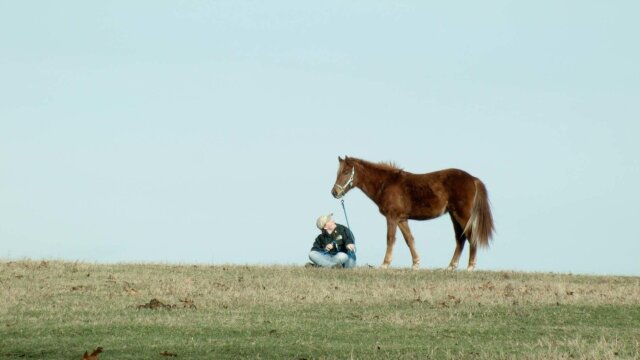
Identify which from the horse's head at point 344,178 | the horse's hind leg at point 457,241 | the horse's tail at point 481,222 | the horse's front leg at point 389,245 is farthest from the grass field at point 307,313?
the horse's head at point 344,178

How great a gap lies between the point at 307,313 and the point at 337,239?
28.9 feet

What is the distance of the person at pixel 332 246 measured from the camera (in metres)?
27.8

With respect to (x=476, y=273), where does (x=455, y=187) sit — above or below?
above

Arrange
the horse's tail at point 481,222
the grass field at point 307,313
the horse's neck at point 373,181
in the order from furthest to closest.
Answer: the horse's neck at point 373,181, the horse's tail at point 481,222, the grass field at point 307,313

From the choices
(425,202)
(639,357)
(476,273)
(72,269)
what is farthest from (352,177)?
(639,357)

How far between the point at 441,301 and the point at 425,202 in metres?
8.39

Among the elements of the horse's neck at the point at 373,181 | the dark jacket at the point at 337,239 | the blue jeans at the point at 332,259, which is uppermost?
the horse's neck at the point at 373,181

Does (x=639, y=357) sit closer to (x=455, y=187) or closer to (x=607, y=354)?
(x=607, y=354)

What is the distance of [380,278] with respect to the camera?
82.4ft

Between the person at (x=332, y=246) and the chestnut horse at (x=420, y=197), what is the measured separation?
112cm

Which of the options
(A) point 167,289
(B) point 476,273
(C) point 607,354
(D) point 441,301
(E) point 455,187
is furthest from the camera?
(E) point 455,187

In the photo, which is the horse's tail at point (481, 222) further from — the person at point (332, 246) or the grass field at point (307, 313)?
the person at point (332, 246)

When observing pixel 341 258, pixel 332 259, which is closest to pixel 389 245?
pixel 341 258

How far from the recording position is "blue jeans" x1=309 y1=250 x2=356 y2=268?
27984 millimetres
